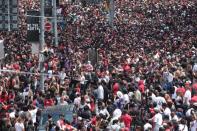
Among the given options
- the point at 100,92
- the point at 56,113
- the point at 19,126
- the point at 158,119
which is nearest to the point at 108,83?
the point at 100,92

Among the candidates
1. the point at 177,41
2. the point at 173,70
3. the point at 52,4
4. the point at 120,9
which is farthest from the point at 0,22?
the point at 120,9

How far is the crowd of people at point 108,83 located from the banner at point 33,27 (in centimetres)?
95

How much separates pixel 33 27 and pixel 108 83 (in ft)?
20.0

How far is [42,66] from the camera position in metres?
30.5

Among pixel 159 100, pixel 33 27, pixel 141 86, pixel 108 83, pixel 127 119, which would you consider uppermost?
pixel 33 27

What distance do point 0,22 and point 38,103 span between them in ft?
52.3

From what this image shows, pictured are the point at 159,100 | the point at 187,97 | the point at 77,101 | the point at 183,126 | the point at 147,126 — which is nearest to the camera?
the point at 183,126

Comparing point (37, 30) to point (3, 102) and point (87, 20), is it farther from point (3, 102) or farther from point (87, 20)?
point (87, 20)

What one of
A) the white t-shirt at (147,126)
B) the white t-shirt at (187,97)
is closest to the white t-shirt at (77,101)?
the white t-shirt at (187,97)

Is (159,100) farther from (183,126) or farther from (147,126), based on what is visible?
(183,126)

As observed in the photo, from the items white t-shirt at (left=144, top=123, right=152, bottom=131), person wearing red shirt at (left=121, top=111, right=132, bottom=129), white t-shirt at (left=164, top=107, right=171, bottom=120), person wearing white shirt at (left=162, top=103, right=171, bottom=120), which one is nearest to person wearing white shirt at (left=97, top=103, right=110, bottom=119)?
person wearing red shirt at (left=121, top=111, right=132, bottom=129)

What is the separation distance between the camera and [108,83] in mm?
28391

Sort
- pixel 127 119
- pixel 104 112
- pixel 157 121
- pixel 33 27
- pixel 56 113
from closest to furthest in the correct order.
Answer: pixel 157 121
pixel 127 119
pixel 56 113
pixel 104 112
pixel 33 27

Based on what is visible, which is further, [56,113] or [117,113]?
[117,113]
